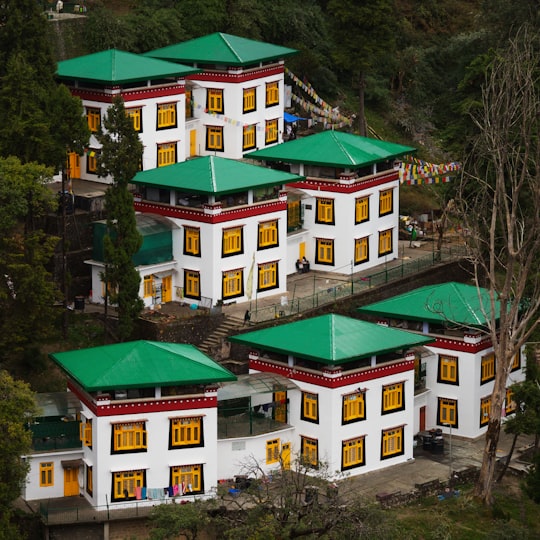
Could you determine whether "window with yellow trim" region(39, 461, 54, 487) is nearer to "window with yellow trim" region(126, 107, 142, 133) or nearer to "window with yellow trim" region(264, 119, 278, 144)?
"window with yellow trim" region(126, 107, 142, 133)

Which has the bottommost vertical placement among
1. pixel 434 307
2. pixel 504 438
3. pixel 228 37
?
pixel 504 438

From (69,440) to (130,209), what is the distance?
12.6 m

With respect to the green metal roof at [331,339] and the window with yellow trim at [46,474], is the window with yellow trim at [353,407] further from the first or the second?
the window with yellow trim at [46,474]

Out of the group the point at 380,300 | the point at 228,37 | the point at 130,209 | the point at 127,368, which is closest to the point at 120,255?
the point at 130,209

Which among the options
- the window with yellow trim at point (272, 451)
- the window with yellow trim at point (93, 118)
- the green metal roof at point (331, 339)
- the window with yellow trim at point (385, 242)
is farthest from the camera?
the window with yellow trim at point (385, 242)

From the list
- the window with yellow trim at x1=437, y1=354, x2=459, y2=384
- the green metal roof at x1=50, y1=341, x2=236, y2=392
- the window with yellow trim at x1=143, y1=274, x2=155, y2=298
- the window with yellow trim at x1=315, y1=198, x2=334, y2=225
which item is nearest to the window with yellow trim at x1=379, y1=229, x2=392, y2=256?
the window with yellow trim at x1=315, y1=198, x2=334, y2=225

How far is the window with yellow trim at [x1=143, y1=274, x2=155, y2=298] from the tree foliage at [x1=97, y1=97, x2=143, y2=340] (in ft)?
10.3

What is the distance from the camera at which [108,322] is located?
9556 cm

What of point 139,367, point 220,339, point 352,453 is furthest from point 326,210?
point 139,367

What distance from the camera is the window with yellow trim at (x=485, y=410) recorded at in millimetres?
95375

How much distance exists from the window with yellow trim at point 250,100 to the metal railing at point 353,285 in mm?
12370

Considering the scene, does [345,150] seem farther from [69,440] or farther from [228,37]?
[69,440]

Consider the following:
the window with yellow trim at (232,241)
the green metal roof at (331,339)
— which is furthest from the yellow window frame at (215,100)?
the green metal roof at (331,339)

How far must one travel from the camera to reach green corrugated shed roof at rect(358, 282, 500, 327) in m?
94.9
